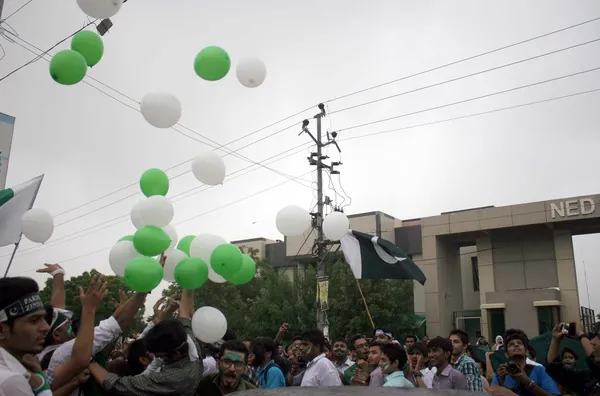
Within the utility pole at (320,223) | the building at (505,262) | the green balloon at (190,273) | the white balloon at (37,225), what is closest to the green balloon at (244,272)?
the green balloon at (190,273)

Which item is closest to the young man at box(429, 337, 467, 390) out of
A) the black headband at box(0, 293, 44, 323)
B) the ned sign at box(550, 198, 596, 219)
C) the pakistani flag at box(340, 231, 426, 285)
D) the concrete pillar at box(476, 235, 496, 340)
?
the black headband at box(0, 293, 44, 323)

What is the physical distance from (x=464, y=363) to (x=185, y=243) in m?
3.25

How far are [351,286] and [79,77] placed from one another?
21.0m

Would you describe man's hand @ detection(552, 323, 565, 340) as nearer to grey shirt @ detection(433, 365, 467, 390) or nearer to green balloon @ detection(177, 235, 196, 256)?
grey shirt @ detection(433, 365, 467, 390)

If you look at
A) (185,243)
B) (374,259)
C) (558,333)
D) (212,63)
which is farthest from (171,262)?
(374,259)

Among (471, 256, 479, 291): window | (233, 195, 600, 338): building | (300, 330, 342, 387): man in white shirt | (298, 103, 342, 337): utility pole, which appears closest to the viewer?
(300, 330, 342, 387): man in white shirt

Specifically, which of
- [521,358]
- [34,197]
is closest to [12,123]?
[34,197]

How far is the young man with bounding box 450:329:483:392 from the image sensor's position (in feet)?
17.9

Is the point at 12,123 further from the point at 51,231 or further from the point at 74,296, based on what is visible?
the point at 74,296

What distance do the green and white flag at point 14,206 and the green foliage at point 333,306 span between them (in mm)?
18280

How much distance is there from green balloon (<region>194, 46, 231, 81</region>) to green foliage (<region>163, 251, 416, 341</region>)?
19.9 m

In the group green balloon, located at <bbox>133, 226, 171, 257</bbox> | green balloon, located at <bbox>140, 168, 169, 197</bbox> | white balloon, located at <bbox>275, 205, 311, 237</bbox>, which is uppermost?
white balloon, located at <bbox>275, 205, 311, 237</bbox>

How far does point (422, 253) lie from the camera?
2886 cm

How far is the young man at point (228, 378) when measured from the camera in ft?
12.2
